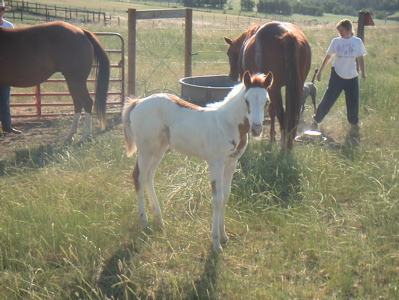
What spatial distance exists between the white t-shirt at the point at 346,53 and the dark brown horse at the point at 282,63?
92 cm

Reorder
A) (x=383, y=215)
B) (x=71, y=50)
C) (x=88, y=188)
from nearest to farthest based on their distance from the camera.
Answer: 1. (x=383, y=215)
2. (x=88, y=188)
3. (x=71, y=50)

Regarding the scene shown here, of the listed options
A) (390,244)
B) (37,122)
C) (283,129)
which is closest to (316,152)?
(283,129)

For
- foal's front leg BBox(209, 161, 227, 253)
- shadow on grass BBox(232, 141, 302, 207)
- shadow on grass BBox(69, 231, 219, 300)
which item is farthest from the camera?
shadow on grass BBox(232, 141, 302, 207)

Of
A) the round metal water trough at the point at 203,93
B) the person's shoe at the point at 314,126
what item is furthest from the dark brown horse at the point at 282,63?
the person's shoe at the point at 314,126

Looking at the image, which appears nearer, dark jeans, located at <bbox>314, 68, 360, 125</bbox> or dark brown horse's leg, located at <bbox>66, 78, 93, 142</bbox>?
Result: dark brown horse's leg, located at <bbox>66, 78, 93, 142</bbox>

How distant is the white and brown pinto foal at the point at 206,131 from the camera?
3.84m

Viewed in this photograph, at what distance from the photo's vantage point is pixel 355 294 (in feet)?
11.8

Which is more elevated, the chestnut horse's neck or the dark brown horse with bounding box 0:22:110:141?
the chestnut horse's neck

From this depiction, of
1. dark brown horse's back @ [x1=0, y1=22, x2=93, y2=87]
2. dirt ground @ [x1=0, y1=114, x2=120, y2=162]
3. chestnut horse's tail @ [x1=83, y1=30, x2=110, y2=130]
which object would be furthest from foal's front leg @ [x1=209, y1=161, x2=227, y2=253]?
dark brown horse's back @ [x1=0, y1=22, x2=93, y2=87]

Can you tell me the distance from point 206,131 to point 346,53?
449 centimetres

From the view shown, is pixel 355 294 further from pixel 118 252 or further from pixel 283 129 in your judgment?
pixel 283 129

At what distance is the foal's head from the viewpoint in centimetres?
369

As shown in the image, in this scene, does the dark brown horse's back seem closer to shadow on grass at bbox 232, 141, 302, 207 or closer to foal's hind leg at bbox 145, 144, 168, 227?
shadow on grass at bbox 232, 141, 302, 207

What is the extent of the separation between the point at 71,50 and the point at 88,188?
10.3ft
